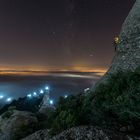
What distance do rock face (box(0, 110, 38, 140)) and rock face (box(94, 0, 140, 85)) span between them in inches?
263

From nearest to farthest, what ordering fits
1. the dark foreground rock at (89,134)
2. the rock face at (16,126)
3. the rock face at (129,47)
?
the dark foreground rock at (89,134), the rock face at (16,126), the rock face at (129,47)

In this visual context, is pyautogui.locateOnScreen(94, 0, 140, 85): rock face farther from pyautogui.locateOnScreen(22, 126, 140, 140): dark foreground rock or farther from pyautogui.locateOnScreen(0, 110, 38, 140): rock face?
pyautogui.locateOnScreen(22, 126, 140, 140): dark foreground rock

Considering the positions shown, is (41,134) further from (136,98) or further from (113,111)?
(136,98)

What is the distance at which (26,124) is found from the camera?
50.0 ft

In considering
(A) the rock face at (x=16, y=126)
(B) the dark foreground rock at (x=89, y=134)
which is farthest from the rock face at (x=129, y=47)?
(B) the dark foreground rock at (x=89, y=134)

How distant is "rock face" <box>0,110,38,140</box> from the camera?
48.5ft

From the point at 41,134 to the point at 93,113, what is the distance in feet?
9.82

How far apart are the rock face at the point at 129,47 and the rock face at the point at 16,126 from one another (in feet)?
22.0

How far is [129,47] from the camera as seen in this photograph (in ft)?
60.5

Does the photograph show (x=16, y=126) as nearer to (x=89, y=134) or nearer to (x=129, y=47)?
(x=89, y=134)

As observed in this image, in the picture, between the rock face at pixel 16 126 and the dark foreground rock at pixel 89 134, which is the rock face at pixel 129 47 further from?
the dark foreground rock at pixel 89 134

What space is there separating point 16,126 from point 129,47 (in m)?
10.4

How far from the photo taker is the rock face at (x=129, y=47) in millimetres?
17359

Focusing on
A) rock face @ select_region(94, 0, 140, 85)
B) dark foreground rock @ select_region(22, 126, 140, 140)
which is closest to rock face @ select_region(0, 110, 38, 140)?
dark foreground rock @ select_region(22, 126, 140, 140)
